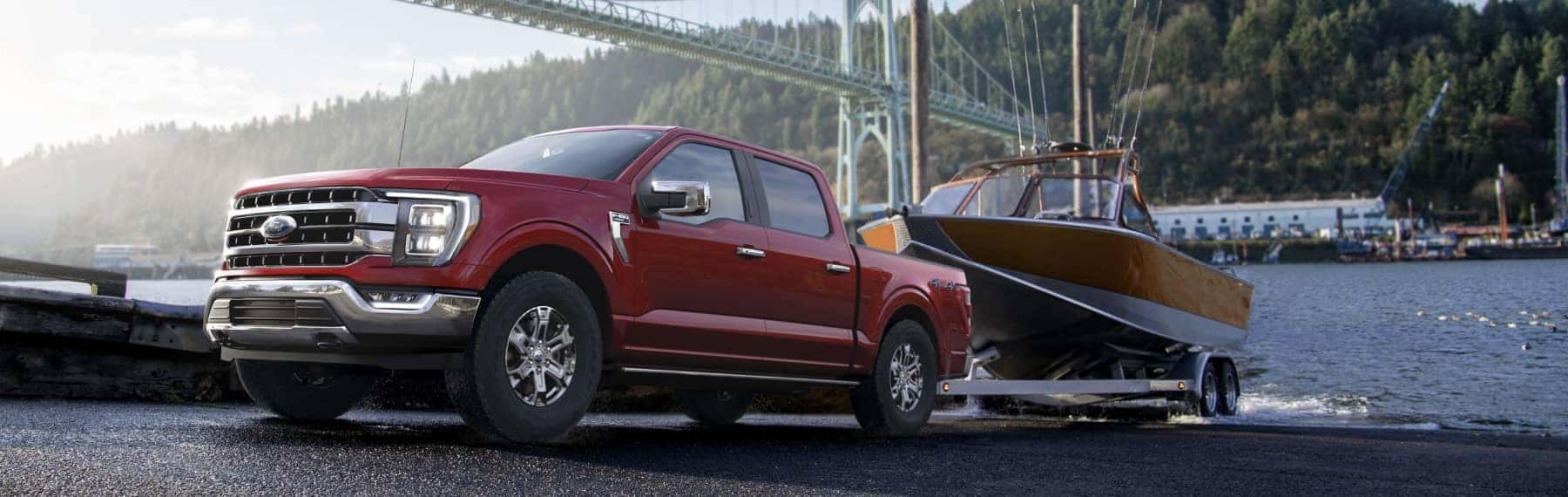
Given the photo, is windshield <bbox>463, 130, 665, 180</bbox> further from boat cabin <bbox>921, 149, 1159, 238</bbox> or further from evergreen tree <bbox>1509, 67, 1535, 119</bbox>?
evergreen tree <bbox>1509, 67, 1535, 119</bbox>

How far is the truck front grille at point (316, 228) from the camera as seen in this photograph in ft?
19.0

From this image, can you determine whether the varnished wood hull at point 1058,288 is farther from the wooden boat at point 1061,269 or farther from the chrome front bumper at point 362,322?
the chrome front bumper at point 362,322

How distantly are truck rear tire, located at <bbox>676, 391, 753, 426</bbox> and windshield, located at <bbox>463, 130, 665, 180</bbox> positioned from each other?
2.53 meters

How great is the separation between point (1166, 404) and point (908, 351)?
522 cm

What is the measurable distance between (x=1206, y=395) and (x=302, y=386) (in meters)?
9.40

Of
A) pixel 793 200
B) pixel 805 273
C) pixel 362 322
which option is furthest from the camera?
pixel 793 200

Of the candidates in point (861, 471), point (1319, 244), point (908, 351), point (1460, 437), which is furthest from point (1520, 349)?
point (1319, 244)

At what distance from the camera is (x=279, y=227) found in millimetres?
5980

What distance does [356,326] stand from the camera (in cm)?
559

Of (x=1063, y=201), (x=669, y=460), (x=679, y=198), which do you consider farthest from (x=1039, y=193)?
(x=669, y=460)

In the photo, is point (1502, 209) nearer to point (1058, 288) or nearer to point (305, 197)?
point (1058, 288)

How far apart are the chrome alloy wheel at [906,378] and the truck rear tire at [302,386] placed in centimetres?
347

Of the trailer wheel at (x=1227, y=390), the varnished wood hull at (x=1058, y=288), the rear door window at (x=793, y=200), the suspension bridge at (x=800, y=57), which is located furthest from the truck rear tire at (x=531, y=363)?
the suspension bridge at (x=800, y=57)

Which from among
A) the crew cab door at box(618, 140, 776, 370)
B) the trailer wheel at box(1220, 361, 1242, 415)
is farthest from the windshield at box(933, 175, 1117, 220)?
the crew cab door at box(618, 140, 776, 370)
